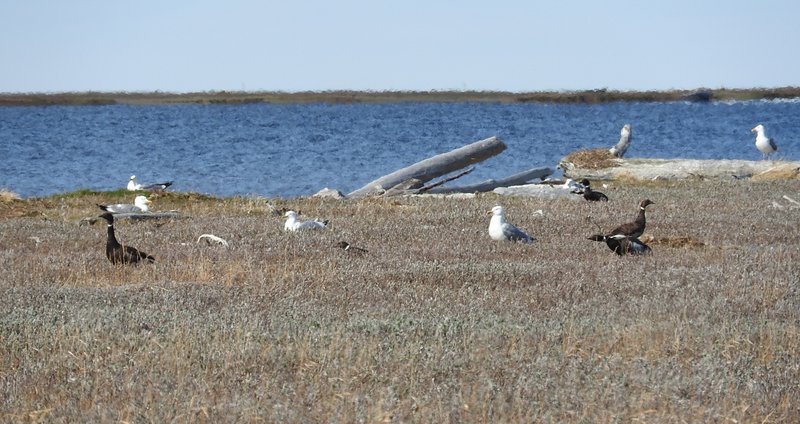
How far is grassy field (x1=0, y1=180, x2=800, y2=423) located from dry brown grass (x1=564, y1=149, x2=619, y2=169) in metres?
16.4

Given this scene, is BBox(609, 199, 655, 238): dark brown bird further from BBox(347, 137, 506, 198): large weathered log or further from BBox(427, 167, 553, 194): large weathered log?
BBox(347, 137, 506, 198): large weathered log

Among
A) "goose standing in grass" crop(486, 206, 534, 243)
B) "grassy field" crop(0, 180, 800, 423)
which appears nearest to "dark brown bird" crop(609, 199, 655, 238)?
"grassy field" crop(0, 180, 800, 423)

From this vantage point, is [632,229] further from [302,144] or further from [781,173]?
[302,144]

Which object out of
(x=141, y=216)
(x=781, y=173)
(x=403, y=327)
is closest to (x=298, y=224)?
(x=141, y=216)

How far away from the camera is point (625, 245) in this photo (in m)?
15.8

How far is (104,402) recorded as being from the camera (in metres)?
7.70

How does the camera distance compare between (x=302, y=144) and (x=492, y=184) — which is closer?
(x=492, y=184)

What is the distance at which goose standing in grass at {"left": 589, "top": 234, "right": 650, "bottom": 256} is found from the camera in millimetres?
15828

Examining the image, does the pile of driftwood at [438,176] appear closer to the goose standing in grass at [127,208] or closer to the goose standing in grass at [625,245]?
the goose standing in grass at [127,208]

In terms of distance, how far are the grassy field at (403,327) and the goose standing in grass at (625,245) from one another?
0.17m

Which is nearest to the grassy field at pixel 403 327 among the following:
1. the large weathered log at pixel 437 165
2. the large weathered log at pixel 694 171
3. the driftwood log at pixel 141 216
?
the driftwood log at pixel 141 216

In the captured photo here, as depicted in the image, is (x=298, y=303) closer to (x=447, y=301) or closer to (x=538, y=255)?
(x=447, y=301)

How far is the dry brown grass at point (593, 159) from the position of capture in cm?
3559

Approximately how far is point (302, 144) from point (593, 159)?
34.6 m
